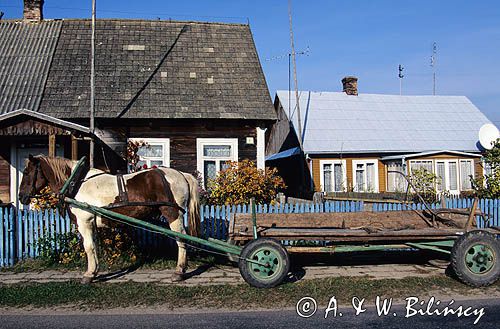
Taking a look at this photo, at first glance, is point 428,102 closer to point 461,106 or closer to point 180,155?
point 461,106

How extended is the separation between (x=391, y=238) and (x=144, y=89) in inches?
354

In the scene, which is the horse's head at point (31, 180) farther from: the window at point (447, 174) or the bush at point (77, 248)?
the window at point (447, 174)

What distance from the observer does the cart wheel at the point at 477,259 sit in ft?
21.4

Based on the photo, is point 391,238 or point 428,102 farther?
point 428,102

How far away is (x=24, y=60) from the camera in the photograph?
14.5 metres

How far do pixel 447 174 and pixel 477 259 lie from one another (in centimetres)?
1550

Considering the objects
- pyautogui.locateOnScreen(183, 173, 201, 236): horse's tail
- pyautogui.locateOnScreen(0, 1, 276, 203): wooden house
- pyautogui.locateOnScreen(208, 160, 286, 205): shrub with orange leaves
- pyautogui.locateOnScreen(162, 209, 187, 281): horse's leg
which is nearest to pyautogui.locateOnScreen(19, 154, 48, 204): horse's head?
pyautogui.locateOnScreen(162, 209, 187, 281): horse's leg

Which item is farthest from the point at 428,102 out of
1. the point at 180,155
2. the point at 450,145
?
the point at 180,155

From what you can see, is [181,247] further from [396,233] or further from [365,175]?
[365,175]

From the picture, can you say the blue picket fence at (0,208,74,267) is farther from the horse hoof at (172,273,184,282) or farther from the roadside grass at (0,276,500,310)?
the horse hoof at (172,273,184,282)

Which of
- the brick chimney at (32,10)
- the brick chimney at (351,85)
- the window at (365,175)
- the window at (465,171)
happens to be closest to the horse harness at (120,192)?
the brick chimney at (32,10)

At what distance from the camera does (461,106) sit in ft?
87.8

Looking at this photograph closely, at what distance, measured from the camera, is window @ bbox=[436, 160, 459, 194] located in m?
20.9

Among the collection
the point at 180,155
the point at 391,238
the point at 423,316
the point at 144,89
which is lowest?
the point at 423,316
